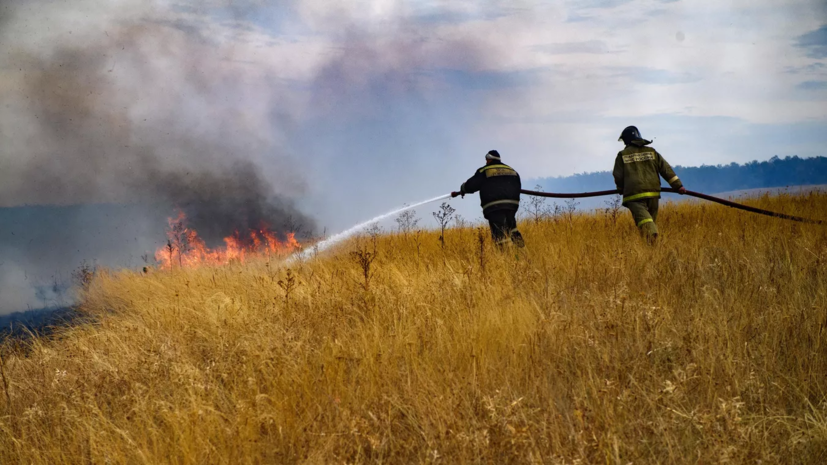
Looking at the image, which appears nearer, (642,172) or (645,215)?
(645,215)

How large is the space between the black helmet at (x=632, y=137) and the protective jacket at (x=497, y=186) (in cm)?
181

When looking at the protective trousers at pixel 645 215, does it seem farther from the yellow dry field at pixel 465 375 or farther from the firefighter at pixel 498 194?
the firefighter at pixel 498 194

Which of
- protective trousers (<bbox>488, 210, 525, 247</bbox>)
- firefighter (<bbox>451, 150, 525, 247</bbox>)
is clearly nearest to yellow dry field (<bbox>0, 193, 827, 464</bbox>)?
protective trousers (<bbox>488, 210, 525, 247</bbox>)

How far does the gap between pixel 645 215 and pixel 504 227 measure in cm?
213

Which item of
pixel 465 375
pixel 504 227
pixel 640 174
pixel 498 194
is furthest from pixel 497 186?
pixel 465 375

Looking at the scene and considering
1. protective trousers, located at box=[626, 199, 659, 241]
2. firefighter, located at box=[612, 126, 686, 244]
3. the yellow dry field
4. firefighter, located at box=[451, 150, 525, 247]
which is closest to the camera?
the yellow dry field

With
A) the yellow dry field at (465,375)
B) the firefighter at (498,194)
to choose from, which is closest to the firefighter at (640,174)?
the firefighter at (498,194)

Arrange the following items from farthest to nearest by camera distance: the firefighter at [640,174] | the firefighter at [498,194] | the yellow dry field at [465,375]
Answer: the firefighter at [498,194] → the firefighter at [640,174] → the yellow dry field at [465,375]

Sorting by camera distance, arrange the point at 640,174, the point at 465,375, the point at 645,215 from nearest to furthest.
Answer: the point at 465,375, the point at 645,215, the point at 640,174

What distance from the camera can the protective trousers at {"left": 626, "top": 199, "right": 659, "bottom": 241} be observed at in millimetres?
8055

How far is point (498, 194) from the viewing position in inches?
333

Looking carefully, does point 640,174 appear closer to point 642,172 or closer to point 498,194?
point 642,172

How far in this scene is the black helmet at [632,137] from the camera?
27.6 ft

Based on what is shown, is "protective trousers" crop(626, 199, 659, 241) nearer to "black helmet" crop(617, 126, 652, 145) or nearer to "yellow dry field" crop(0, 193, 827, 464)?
"black helmet" crop(617, 126, 652, 145)
